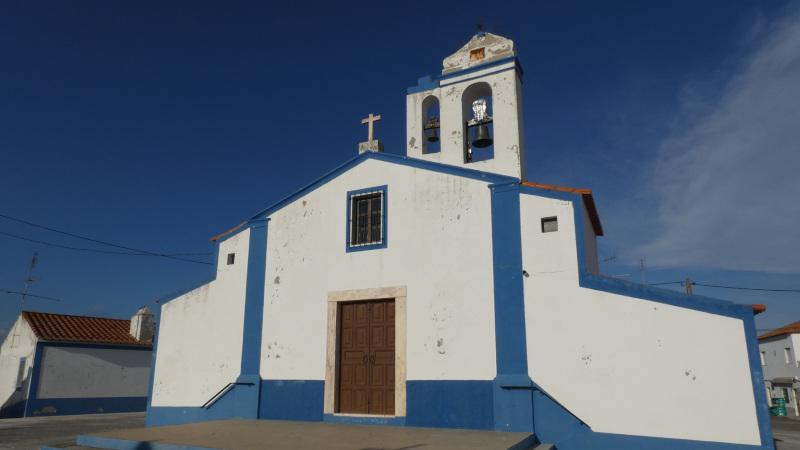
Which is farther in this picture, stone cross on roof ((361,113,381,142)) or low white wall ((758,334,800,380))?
low white wall ((758,334,800,380))

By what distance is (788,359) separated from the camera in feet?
99.8

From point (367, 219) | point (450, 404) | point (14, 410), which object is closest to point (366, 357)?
point (450, 404)

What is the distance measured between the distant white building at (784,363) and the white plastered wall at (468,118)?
2686 centimetres

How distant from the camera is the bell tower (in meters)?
10.2

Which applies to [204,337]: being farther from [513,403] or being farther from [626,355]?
[626,355]

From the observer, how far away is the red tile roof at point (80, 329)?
19312 mm

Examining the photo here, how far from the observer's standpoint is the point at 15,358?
19.2 meters

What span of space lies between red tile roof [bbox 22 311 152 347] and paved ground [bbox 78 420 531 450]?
43.5 ft

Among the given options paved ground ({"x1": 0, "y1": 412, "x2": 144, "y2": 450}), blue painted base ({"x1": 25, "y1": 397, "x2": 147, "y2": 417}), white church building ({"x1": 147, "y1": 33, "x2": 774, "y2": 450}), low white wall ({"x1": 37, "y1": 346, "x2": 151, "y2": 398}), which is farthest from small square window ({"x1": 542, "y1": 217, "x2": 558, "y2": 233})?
blue painted base ({"x1": 25, "y1": 397, "x2": 147, "y2": 417})

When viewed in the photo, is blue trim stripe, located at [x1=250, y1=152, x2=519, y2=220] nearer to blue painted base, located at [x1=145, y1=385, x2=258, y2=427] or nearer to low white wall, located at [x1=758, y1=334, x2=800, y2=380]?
blue painted base, located at [x1=145, y1=385, x2=258, y2=427]

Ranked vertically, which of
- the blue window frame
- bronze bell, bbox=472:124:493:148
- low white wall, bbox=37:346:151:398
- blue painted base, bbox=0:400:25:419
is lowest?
blue painted base, bbox=0:400:25:419

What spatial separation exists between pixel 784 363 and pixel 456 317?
30.8 meters

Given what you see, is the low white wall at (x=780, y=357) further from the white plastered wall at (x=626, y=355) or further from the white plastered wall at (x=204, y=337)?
the white plastered wall at (x=204, y=337)

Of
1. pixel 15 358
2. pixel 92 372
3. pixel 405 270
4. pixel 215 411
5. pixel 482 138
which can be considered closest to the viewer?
pixel 405 270
